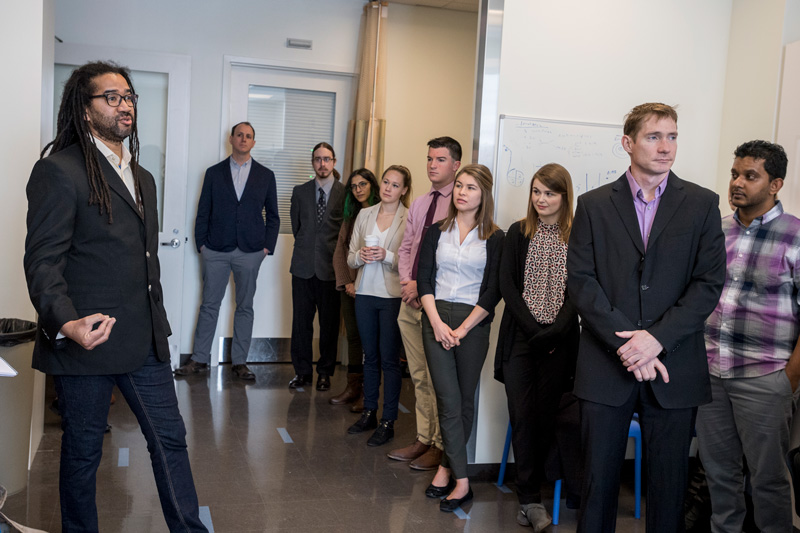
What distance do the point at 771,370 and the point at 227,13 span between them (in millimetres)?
4780

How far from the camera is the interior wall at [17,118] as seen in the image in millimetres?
3496

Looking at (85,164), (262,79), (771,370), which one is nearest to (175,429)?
(85,164)

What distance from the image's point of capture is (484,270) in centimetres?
351

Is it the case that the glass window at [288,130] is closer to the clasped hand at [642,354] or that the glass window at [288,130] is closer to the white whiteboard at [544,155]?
the white whiteboard at [544,155]

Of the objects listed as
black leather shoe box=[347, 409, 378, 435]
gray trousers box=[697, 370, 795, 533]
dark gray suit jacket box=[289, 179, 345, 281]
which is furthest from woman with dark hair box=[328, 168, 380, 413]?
gray trousers box=[697, 370, 795, 533]

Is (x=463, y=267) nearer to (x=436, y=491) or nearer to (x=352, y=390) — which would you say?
(x=436, y=491)

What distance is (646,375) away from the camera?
240 centimetres

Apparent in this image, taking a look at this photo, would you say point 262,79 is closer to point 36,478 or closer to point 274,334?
point 274,334

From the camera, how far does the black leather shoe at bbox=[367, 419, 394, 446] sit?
169 inches

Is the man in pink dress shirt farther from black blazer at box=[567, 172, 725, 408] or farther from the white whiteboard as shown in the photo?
black blazer at box=[567, 172, 725, 408]

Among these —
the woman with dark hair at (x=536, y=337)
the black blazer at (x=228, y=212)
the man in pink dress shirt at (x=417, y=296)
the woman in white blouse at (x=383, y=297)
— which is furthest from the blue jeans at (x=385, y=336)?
the black blazer at (x=228, y=212)

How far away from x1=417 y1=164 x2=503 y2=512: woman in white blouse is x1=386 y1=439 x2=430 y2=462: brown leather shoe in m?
0.51

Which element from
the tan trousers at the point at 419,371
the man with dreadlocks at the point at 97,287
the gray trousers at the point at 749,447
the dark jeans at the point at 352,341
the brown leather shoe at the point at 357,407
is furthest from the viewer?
the dark jeans at the point at 352,341

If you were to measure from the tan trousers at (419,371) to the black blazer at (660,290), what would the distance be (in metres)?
1.62
